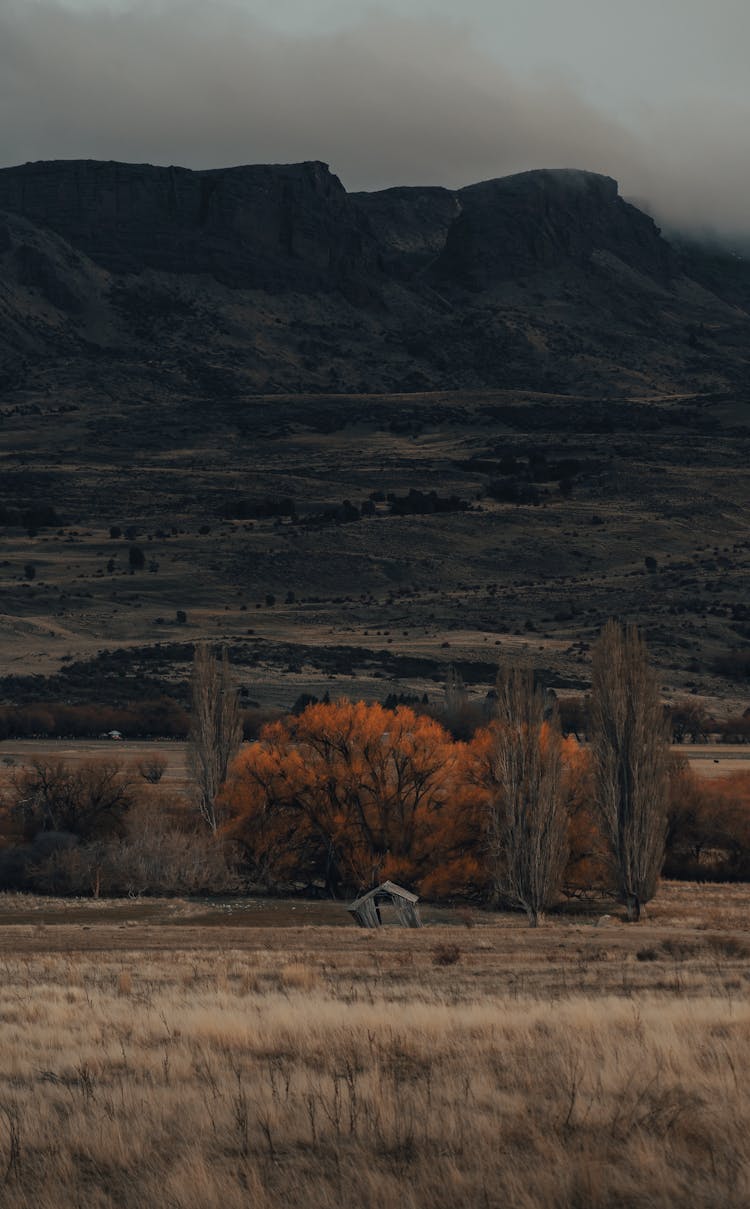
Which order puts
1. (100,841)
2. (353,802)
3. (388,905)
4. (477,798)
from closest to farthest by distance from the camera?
1. (388,905)
2. (477,798)
3. (353,802)
4. (100,841)

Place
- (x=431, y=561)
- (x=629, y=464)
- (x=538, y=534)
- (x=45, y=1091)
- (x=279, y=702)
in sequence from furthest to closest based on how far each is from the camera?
(x=629, y=464) → (x=538, y=534) → (x=431, y=561) → (x=279, y=702) → (x=45, y=1091)

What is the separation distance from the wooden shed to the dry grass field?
2021 centimetres

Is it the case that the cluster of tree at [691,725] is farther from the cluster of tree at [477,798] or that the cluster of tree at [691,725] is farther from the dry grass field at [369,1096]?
the dry grass field at [369,1096]

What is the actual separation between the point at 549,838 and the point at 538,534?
386ft

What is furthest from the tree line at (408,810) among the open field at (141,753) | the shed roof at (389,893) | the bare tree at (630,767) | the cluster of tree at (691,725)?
the cluster of tree at (691,725)

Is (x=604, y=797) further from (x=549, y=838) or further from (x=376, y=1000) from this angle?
(x=376, y=1000)

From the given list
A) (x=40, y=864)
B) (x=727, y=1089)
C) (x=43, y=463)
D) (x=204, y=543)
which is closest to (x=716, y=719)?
(x=40, y=864)

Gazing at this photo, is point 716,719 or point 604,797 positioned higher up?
point 604,797

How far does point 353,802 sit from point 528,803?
10235mm

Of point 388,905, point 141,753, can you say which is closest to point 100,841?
point 388,905

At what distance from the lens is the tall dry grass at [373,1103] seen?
310 inches

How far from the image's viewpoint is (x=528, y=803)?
45.3 metres

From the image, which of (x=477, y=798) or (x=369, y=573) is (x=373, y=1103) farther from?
(x=369, y=573)

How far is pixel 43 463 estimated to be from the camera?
19775 cm
